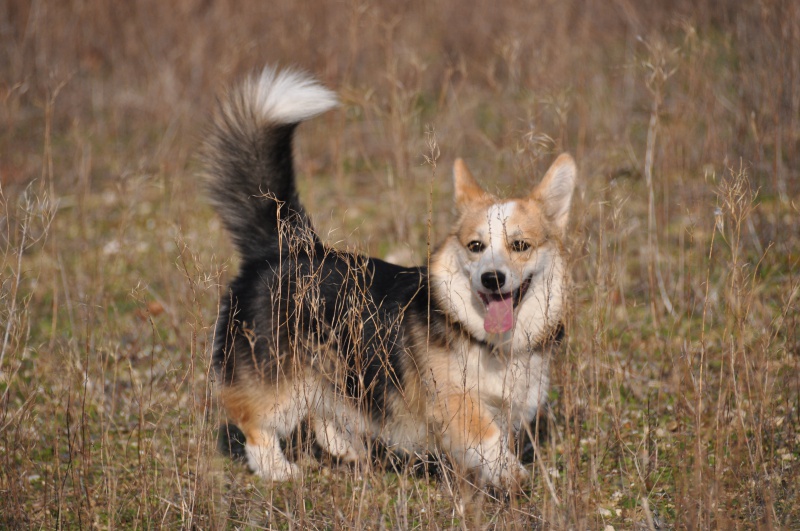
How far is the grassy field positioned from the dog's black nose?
0.94 feet

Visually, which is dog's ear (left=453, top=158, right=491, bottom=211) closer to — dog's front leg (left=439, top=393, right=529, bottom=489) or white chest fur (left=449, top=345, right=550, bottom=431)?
white chest fur (left=449, top=345, right=550, bottom=431)

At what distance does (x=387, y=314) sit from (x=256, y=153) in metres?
0.98

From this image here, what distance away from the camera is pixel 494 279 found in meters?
2.92

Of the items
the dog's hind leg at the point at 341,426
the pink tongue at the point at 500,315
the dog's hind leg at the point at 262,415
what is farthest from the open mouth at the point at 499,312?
the dog's hind leg at the point at 262,415

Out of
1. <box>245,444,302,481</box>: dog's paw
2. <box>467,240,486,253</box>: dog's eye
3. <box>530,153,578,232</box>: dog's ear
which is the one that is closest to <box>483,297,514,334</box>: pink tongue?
<box>467,240,486,253</box>: dog's eye

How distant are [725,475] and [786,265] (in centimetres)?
230

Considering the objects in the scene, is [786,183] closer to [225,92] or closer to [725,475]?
[725,475]

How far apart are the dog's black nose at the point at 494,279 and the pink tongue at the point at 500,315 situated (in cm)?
10

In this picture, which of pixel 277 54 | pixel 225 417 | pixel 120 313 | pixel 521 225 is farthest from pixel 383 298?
pixel 277 54

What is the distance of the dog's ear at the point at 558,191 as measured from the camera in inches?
129

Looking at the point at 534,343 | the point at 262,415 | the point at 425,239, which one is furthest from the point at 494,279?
the point at 425,239

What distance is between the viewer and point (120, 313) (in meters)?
5.10

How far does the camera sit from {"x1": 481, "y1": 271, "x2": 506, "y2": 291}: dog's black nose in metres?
2.92

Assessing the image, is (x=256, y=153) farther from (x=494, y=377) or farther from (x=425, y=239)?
(x=425, y=239)
